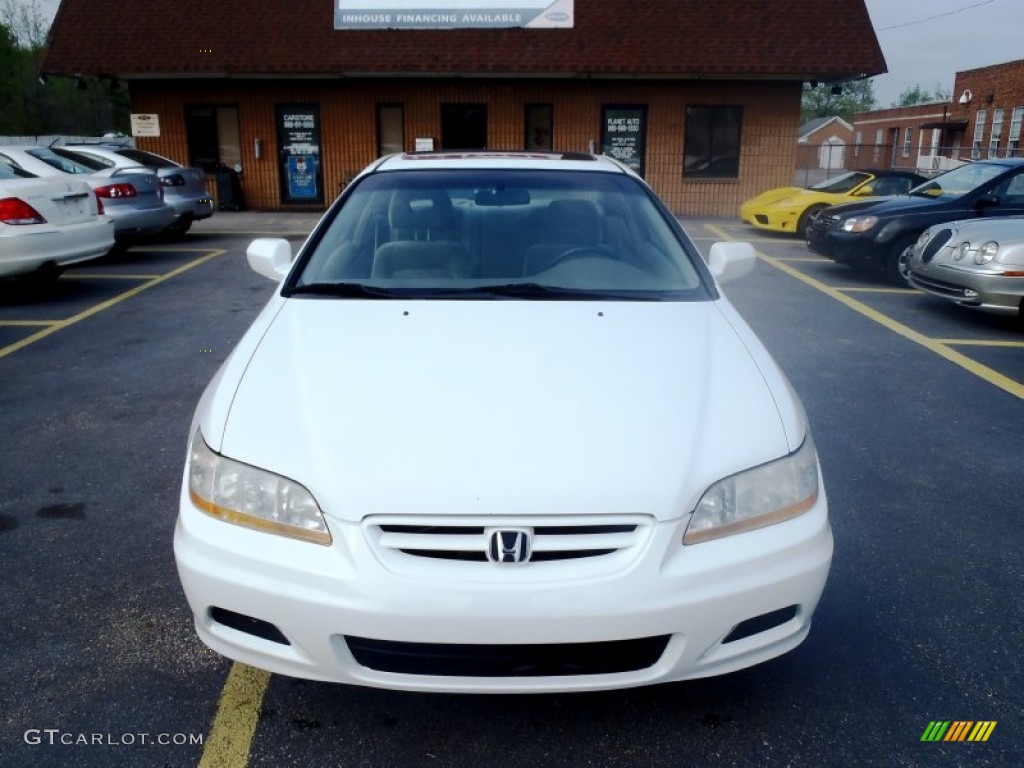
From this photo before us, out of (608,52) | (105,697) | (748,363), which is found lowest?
(105,697)

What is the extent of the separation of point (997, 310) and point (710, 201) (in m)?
11.9

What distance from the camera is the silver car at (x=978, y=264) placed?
23.6ft

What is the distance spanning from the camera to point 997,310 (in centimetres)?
733

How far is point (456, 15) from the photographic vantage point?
17.6m

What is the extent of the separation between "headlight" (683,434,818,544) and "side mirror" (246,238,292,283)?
223cm

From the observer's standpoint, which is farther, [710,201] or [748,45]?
[710,201]

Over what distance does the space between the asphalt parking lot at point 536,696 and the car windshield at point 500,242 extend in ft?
4.33

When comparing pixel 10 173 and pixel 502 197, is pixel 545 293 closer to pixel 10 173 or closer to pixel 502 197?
pixel 502 197

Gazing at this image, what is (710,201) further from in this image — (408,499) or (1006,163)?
(408,499)

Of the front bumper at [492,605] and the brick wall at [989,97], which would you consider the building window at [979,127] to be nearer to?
the brick wall at [989,97]

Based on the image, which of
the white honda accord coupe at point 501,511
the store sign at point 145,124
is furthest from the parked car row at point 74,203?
the white honda accord coupe at point 501,511

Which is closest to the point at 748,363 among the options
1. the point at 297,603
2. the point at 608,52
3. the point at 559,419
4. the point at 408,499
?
the point at 559,419

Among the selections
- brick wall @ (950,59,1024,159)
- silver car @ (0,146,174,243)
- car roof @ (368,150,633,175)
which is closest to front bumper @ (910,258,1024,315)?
car roof @ (368,150,633,175)

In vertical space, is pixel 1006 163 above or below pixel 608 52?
below
